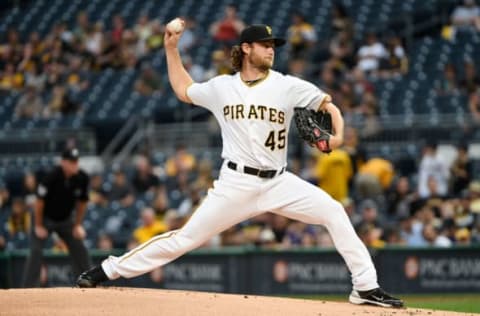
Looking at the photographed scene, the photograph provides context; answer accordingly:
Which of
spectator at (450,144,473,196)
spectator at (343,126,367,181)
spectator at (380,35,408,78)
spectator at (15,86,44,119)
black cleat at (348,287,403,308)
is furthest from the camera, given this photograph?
spectator at (15,86,44,119)

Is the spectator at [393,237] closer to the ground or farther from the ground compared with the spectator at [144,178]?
closer to the ground

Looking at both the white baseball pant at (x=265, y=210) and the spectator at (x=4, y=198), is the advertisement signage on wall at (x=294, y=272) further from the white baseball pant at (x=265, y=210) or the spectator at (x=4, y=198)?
the white baseball pant at (x=265, y=210)

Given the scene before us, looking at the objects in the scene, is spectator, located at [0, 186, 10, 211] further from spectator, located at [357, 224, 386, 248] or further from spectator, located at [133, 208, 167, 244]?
spectator, located at [357, 224, 386, 248]

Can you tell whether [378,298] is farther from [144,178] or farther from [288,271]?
[144,178]

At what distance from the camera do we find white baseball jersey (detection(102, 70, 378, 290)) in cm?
784

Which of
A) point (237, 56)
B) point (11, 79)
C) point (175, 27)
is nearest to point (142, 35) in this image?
point (11, 79)

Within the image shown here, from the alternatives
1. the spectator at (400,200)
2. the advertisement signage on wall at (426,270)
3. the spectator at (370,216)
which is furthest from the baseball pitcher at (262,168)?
the spectator at (400,200)

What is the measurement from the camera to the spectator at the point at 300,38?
762 inches

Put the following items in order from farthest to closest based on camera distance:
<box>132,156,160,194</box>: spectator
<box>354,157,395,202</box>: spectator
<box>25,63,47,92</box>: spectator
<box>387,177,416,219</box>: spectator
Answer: <box>25,63,47,92</box>: spectator < <box>132,156,160,194</box>: spectator < <box>354,157,395,202</box>: spectator < <box>387,177,416,219</box>: spectator

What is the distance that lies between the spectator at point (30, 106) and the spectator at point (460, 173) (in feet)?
28.8

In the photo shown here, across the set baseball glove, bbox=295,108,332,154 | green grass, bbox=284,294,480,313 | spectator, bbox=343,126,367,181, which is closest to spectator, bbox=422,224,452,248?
green grass, bbox=284,294,480,313

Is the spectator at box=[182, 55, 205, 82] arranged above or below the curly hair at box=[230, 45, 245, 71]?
above

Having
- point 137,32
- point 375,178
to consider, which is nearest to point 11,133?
point 137,32

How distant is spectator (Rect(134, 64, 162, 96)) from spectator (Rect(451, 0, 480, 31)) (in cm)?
528
